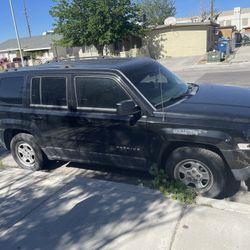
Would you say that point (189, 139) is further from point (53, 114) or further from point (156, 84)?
point (53, 114)

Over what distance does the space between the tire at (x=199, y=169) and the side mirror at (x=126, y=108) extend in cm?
73

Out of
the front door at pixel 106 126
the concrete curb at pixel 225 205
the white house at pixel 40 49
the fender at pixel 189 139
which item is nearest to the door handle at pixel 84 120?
the front door at pixel 106 126

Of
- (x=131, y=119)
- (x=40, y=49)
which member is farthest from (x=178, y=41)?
(x=131, y=119)

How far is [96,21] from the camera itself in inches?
980

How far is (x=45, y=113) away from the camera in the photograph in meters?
4.39

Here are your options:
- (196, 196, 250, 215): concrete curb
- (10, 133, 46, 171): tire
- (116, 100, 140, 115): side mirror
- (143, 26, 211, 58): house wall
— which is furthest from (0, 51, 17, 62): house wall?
(196, 196, 250, 215): concrete curb

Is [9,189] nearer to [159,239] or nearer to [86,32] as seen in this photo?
[159,239]

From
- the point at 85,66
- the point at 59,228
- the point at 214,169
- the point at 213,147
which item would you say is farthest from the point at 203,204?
the point at 85,66

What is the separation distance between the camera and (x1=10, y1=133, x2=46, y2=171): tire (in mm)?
4852

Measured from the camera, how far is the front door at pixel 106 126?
378 cm

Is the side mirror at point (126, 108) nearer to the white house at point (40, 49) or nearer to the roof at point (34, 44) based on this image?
the white house at point (40, 49)

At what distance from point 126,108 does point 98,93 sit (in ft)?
2.09

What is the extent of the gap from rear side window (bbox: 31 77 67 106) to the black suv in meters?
0.01

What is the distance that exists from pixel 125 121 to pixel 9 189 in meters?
2.06
